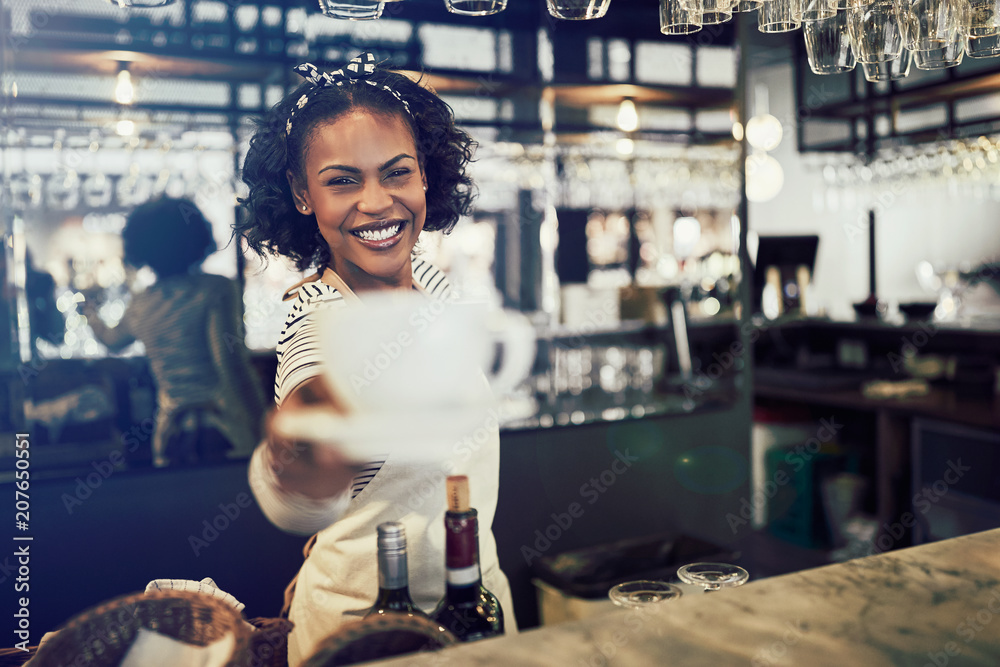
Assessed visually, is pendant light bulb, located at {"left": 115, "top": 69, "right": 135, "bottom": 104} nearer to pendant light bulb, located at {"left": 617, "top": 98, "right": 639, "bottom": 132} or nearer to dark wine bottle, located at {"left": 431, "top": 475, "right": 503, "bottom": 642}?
dark wine bottle, located at {"left": 431, "top": 475, "right": 503, "bottom": 642}

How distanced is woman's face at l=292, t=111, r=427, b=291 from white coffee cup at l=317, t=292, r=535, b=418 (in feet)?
0.28

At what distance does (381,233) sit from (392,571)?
866 millimetres

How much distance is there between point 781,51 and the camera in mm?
7406

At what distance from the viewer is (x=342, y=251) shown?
1.83m

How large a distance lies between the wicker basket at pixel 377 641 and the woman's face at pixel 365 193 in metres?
1.02

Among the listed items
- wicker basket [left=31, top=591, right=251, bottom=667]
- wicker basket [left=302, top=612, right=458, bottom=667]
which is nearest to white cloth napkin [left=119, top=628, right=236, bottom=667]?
wicker basket [left=31, top=591, right=251, bottom=667]

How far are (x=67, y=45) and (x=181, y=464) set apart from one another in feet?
3.11

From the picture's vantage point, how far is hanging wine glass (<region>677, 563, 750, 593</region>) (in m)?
1.26

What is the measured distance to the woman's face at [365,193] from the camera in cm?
179

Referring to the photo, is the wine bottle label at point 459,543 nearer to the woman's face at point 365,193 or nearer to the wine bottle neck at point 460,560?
the wine bottle neck at point 460,560

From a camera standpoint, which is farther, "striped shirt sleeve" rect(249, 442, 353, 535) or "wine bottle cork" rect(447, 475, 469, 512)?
"striped shirt sleeve" rect(249, 442, 353, 535)

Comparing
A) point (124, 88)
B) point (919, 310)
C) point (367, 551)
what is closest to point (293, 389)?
point (367, 551)

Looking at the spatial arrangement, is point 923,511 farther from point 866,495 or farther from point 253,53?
point 253,53

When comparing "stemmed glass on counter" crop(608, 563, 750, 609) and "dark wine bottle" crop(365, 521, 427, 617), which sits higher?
"dark wine bottle" crop(365, 521, 427, 617)
